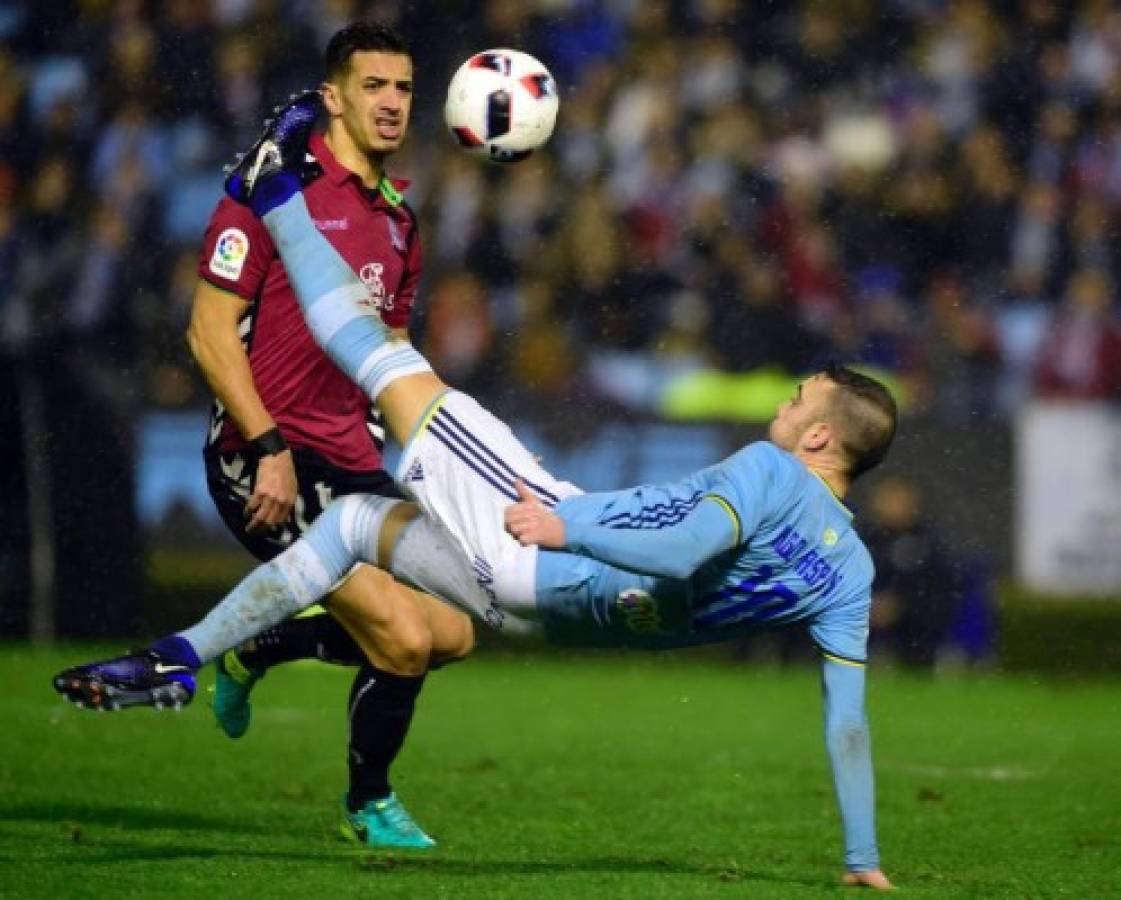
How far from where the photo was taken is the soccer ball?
7.50 m

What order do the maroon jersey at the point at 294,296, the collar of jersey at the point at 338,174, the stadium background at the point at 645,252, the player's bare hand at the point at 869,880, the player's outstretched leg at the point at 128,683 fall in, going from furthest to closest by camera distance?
the stadium background at the point at 645,252 < the collar of jersey at the point at 338,174 < the maroon jersey at the point at 294,296 < the player's bare hand at the point at 869,880 < the player's outstretched leg at the point at 128,683

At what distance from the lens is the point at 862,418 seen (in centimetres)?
630

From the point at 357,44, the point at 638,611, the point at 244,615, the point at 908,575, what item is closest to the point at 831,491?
the point at 638,611

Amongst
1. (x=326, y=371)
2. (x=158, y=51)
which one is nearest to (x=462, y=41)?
(x=158, y=51)

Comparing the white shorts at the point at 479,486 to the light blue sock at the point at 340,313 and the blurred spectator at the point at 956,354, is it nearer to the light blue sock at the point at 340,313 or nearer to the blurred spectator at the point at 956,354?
the light blue sock at the point at 340,313

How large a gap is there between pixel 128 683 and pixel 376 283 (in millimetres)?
1840

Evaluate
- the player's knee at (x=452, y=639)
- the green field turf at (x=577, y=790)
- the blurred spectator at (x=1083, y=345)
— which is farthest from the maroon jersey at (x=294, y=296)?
the blurred spectator at (x=1083, y=345)

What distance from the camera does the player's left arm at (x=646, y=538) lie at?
5.82 m

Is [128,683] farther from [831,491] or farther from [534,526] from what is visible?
[831,491]

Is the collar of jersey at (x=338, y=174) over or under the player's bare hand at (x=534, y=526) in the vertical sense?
over

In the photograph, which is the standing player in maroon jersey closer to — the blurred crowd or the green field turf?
the green field turf

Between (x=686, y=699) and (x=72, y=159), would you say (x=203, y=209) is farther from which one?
(x=686, y=699)

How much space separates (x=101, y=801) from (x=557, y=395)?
603 centimetres

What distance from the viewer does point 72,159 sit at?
46.3ft
